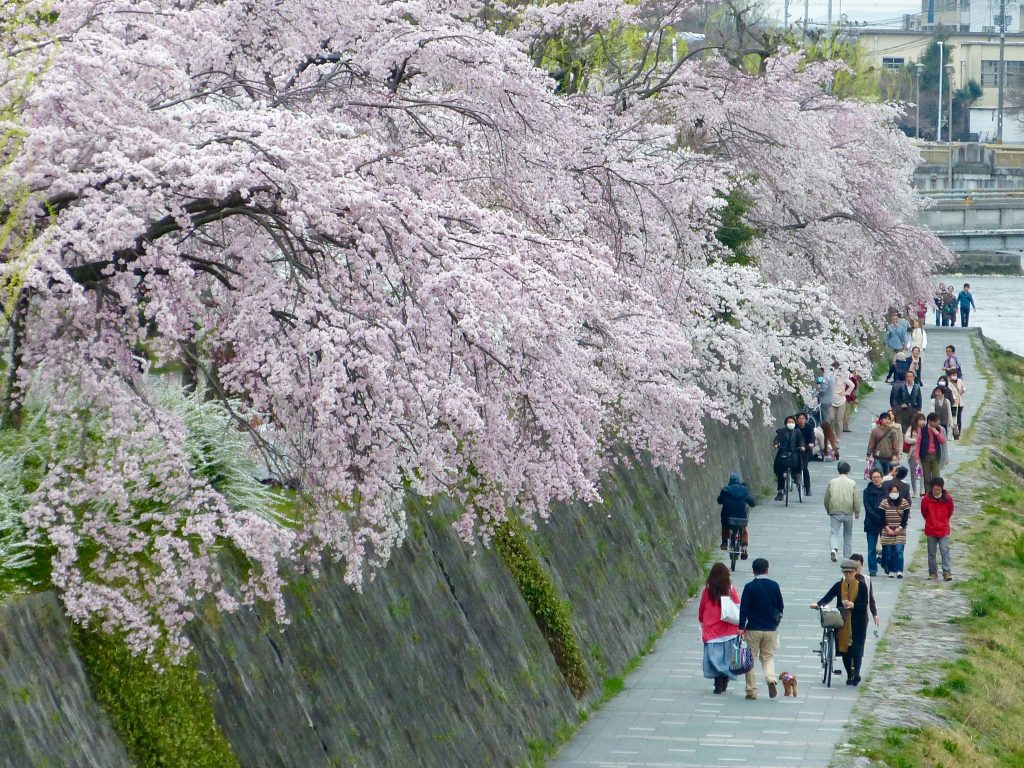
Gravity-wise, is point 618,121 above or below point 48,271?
above

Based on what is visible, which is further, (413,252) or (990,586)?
(990,586)

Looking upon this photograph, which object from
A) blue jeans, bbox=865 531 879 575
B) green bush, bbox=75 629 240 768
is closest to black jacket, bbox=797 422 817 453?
blue jeans, bbox=865 531 879 575

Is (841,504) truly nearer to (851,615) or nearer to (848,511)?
(848,511)

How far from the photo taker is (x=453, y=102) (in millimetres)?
14508

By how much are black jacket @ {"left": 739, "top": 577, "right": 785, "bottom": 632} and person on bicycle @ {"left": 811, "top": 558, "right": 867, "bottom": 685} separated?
24.6 inches

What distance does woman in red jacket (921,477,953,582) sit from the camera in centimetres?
1991

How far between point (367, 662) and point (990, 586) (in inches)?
460

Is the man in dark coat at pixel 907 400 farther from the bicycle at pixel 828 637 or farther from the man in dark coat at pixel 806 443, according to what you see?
the bicycle at pixel 828 637

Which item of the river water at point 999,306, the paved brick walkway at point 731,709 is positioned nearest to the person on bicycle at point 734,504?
the paved brick walkway at point 731,709

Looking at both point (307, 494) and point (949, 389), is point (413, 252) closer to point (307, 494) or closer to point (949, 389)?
point (307, 494)

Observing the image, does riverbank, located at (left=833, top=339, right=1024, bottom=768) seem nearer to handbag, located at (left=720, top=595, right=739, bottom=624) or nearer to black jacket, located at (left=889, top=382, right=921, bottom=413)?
handbag, located at (left=720, top=595, right=739, bottom=624)

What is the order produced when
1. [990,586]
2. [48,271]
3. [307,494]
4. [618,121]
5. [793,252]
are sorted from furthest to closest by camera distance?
[793,252] < [618,121] < [990,586] < [307,494] < [48,271]

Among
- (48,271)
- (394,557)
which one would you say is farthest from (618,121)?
(48,271)

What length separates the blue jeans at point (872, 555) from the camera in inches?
818
